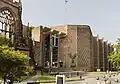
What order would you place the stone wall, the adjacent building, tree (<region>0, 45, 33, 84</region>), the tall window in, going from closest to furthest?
tree (<region>0, 45, 33, 84</region>), the tall window, the adjacent building, the stone wall

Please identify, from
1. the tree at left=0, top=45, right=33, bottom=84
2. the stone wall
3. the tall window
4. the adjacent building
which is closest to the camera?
the tree at left=0, top=45, right=33, bottom=84

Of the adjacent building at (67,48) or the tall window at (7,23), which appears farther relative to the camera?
the adjacent building at (67,48)

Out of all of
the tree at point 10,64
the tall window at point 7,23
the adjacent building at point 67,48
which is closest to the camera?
the tree at point 10,64

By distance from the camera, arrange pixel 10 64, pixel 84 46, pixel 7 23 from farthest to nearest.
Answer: pixel 84 46 < pixel 7 23 < pixel 10 64

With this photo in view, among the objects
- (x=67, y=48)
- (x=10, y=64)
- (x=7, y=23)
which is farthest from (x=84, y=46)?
(x=10, y=64)

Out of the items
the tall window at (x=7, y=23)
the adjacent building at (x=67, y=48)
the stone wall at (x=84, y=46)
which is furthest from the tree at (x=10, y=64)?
the stone wall at (x=84, y=46)

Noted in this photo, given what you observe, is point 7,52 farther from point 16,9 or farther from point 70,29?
point 70,29

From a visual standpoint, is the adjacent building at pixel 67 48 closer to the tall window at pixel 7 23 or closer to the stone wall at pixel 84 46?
the stone wall at pixel 84 46

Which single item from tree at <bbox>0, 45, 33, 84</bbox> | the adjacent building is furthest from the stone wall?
tree at <bbox>0, 45, 33, 84</bbox>

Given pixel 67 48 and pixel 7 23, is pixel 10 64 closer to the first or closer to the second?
pixel 7 23

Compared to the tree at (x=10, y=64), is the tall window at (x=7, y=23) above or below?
above

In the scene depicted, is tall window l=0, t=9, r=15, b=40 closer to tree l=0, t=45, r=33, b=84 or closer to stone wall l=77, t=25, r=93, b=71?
stone wall l=77, t=25, r=93, b=71

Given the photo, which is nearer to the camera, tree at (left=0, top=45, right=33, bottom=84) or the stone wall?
tree at (left=0, top=45, right=33, bottom=84)

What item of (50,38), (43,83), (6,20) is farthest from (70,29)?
(43,83)
